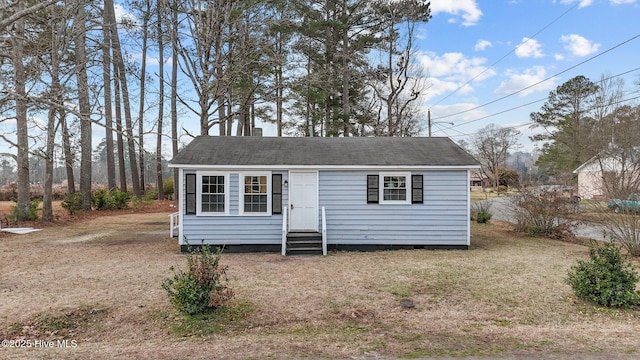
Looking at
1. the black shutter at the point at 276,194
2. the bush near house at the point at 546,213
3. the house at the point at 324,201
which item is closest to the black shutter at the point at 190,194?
the house at the point at 324,201

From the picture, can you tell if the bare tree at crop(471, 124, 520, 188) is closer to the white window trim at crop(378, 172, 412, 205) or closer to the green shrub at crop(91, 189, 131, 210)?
the white window trim at crop(378, 172, 412, 205)

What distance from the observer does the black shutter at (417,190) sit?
1012 cm

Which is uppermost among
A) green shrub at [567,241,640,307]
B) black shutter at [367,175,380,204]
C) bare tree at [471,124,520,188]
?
bare tree at [471,124,520,188]

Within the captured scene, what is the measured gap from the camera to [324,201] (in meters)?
10.2

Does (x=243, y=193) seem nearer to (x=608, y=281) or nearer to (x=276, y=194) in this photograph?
(x=276, y=194)

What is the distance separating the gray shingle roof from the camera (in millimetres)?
10039

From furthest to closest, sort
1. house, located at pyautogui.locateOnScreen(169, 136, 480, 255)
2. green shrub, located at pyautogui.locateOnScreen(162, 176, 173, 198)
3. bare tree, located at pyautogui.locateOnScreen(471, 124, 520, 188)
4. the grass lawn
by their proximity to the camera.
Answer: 1. bare tree, located at pyautogui.locateOnScreen(471, 124, 520, 188)
2. green shrub, located at pyautogui.locateOnScreen(162, 176, 173, 198)
3. house, located at pyautogui.locateOnScreen(169, 136, 480, 255)
4. the grass lawn

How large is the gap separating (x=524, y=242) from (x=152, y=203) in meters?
20.4

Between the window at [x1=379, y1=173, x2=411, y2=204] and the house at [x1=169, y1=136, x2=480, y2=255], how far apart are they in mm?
28

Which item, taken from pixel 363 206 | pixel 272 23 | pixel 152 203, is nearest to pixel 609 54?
pixel 363 206

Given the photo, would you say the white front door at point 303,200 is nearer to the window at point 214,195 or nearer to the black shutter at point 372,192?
the black shutter at point 372,192

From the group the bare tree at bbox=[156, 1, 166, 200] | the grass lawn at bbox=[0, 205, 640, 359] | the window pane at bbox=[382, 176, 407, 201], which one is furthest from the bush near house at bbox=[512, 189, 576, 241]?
the bare tree at bbox=[156, 1, 166, 200]

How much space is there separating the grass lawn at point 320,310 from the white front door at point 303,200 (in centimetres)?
124

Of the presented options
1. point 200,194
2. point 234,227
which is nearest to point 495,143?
point 234,227
